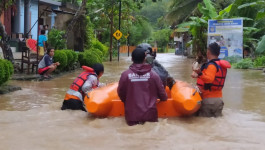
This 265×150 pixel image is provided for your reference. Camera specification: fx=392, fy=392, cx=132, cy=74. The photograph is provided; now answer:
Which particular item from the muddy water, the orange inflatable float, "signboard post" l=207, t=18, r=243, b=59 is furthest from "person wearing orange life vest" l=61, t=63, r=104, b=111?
"signboard post" l=207, t=18, r=243, b=59

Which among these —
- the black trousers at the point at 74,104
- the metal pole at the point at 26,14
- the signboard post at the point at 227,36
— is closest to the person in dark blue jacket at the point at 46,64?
the black trousers at the point at 74,104

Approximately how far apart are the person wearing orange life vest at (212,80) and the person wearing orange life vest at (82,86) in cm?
191

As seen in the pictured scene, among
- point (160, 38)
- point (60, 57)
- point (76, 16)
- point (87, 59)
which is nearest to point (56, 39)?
point (87, 59)

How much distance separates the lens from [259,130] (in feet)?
20.6

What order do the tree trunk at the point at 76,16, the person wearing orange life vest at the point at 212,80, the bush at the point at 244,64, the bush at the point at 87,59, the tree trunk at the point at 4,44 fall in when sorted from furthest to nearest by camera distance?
the tree trunk at the point at 76,16 → the bush at the point at 244,64 → the bush at the point at 87,59 → the tree trunk at the point at 4,44 → the person wearing orange life vest at the point at 212,80

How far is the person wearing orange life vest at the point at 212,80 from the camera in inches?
253

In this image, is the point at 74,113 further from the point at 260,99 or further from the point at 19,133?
the point at 260,99

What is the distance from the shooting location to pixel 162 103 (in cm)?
680

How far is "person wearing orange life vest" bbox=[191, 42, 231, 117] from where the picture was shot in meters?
6.42

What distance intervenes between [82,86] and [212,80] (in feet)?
7.99

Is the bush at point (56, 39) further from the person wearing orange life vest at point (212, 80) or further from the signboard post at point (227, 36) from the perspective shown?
the person wearing orange life vest at point (212, 80)

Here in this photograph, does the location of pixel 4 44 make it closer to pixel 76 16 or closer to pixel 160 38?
pixel 76 16

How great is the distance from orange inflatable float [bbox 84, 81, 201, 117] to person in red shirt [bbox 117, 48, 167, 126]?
814 millimetres

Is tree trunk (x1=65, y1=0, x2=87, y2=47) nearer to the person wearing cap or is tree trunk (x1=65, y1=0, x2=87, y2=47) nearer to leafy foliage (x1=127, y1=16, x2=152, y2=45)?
the person wearing cap
